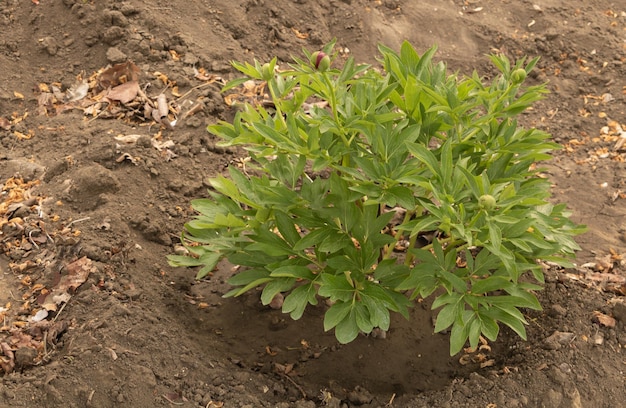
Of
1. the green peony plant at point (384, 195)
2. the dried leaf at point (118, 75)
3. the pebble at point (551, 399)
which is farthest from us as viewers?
the dried leaf at point (118, 75)

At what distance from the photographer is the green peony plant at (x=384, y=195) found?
8.29 feet

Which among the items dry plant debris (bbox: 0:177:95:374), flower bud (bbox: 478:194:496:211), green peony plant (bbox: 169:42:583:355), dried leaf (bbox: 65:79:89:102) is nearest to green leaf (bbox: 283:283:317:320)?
green peony plant (bbox: 169:42:583:355)

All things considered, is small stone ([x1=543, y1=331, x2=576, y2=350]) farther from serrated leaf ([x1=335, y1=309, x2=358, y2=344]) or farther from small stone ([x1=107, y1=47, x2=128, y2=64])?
small stone ([x1=107, y1=47, x2=128, y2=64])

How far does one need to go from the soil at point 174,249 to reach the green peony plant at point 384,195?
446 millimetres

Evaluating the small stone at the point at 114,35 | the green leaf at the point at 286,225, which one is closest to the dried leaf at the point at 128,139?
the small stone at the point at 114,35

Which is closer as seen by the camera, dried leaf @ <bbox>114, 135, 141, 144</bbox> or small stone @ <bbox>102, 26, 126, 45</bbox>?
dried leaf @ <bbox>114, 135, 141, 144</bbox>

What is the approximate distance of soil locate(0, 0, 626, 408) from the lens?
2920 mm

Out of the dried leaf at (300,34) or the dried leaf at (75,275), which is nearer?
the dried leaf at (75,275)

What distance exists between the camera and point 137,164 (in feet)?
12.6

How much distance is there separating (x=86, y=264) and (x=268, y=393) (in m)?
0.99

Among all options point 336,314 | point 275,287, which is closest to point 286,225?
point 275,287

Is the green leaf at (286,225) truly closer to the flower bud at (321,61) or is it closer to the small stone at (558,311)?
the flower bud at (321,61)

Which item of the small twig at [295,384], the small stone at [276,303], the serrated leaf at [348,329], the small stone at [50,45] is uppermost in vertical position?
the serrated leaf at [348,329]

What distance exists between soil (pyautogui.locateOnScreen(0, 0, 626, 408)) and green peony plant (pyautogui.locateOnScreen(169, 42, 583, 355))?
446 mm
